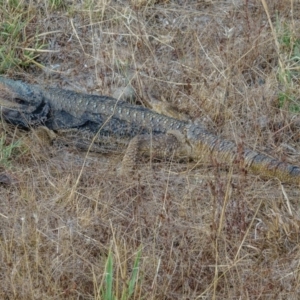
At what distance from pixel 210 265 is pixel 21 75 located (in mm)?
2648

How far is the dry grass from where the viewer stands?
441 cm

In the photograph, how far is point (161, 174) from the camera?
18.0 feet

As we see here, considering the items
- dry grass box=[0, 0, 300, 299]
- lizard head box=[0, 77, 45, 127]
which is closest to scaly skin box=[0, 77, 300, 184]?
lizard head box=[0, 77, 45, 127]

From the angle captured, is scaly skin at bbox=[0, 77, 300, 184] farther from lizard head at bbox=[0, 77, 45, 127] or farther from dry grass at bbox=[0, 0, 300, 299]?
dry grass at bbox=[0, 0, 300, 299]

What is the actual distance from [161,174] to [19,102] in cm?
129

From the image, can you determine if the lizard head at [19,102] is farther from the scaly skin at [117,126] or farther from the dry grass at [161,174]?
the dry grass at [161,174]

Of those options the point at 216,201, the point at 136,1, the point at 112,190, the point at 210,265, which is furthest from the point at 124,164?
the point at 136,1

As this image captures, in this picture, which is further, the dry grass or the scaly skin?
the scaly skin

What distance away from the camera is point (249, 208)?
16.3 ft

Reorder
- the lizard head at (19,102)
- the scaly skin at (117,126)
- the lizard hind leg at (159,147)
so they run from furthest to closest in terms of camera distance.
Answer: the lizard head at (19,102)
the lizard hind leg at (159,147)
the scaly skin at (117,126)

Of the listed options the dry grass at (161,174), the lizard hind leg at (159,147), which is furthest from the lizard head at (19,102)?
the lizard hind leg at (159,147)

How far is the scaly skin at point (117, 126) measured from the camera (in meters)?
5.47

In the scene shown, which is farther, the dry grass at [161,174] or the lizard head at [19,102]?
the lizard head at [19,102]

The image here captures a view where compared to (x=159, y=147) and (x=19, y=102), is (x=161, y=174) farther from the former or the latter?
(x=19, y=102)
